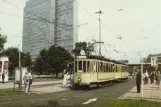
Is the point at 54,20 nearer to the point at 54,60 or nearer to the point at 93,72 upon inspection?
the point at 93,72

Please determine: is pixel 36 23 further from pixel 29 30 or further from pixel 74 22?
pixel 74 22

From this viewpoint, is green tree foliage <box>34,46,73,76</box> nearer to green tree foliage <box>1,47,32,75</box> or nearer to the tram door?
green tree foliage <box>1,47,32,75</box>

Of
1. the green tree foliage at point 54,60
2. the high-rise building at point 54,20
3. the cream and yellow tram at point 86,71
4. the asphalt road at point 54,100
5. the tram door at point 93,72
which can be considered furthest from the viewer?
the green tree foliage at point 54,60

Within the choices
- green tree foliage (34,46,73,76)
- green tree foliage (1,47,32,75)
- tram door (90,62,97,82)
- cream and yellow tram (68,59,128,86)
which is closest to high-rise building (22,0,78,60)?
green tree foliage (1,47,32,75)

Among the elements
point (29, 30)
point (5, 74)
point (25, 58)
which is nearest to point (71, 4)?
point (5, 74)

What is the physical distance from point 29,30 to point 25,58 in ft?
65.6

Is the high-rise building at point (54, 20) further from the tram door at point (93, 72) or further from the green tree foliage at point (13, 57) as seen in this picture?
the tram door at point (93, 72)

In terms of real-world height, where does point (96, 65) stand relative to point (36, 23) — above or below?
below

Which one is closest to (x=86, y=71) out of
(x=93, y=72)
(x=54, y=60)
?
(x=93, y=72)

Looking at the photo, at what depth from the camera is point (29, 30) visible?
73.5 metres

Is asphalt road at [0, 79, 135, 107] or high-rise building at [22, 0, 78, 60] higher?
high-rise building at [22, 0, 78, 60]

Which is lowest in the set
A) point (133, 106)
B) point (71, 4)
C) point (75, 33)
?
point (133, 106)

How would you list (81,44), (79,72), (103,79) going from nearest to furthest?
1. (79,72)
2. (103,79)
3. (81,44)

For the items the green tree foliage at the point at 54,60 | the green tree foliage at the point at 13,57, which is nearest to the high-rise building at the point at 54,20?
the green tree foliage at the point at 13,57
